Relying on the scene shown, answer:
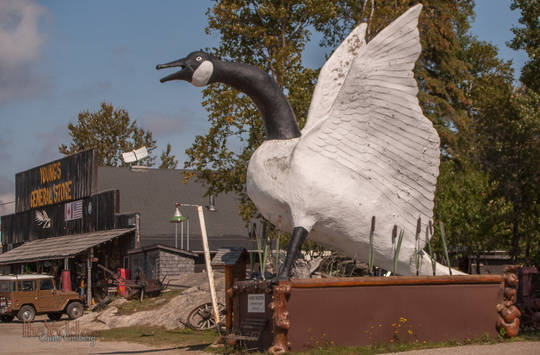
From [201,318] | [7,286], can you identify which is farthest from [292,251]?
[7,286]

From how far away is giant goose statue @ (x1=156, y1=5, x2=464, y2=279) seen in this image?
9453mm

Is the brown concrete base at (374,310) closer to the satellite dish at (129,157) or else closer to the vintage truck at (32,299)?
the vintage truck at (32,299)

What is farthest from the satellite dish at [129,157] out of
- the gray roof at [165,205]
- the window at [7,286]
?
the window at [7,286]

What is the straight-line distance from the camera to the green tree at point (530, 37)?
18219 millimetres

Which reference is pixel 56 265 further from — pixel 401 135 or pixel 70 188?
pixel 401 135

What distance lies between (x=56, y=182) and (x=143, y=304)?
14.3m

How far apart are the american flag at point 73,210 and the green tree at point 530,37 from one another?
67.3ft

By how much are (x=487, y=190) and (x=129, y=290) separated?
1275cm

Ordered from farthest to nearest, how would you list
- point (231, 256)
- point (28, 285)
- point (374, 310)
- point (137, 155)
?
point (137, 155) → point (28, 285) → point (231, 256) → point (374, 310)

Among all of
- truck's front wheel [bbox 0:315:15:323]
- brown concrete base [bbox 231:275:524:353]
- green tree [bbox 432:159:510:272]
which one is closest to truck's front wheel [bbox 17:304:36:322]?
truck's front wheel [bbox 0:315:15:323]

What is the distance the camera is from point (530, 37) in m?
18.4

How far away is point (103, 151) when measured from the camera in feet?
154

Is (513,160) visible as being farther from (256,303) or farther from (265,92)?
(256,303)

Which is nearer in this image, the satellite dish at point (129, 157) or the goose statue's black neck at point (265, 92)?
the goose statue's black neck at point (265, 92)
